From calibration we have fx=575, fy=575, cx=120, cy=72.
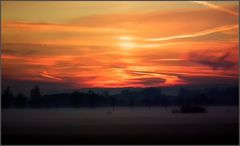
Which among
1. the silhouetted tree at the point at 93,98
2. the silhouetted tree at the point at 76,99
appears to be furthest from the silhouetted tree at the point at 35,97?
the silhouetted tree at the point at 93,98

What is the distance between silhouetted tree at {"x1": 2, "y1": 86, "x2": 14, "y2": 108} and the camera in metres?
7.47

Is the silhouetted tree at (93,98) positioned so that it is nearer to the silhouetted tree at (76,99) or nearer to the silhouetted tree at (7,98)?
the silhouetted tree at (76,99)

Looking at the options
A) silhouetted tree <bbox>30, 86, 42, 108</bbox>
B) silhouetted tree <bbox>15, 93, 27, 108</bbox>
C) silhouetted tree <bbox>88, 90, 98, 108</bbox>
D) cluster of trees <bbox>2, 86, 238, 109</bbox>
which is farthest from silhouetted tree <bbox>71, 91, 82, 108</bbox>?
silhouetted tree <bbox>15, 93, 27, 108</bbox>

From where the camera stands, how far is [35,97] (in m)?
7.60

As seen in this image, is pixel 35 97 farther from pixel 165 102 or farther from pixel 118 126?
pixel 165 102

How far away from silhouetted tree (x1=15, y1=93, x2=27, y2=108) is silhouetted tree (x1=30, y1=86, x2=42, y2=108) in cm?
9

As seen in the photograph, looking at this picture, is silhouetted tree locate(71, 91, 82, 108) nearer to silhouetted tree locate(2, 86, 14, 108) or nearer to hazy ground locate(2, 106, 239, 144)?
hazy ground locate(2, 106, 239, 144)

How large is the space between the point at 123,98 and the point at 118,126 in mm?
371

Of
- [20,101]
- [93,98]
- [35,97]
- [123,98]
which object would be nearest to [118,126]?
[123,98]

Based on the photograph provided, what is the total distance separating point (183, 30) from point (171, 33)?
0.16 meters

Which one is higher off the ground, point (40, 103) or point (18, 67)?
point (18, 67)

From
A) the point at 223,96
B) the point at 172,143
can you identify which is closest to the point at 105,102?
the point at 172,143

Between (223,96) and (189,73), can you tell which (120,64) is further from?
(223,96)

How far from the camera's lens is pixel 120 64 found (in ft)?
24.4
